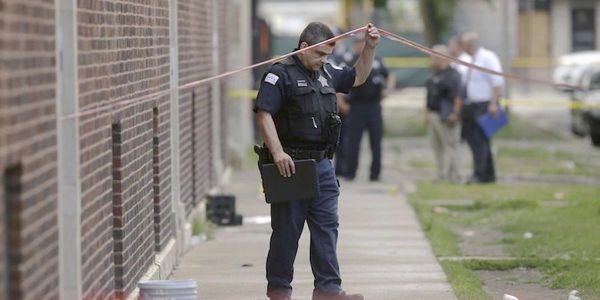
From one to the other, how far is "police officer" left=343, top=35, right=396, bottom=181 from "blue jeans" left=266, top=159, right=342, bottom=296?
924cm

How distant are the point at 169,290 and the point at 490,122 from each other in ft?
35.6

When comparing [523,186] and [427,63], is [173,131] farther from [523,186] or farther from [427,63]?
[427,63]

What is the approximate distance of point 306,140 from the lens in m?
8.74

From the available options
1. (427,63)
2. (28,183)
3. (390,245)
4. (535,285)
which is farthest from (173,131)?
(427,63)

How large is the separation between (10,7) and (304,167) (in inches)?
131

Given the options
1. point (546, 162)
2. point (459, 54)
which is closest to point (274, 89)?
point (459, 54)

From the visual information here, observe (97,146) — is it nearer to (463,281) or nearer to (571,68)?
(463,281)

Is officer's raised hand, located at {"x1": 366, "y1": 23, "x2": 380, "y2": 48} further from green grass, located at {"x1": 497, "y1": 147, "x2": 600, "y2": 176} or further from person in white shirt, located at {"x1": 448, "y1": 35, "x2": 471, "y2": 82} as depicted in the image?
green grass, located at {"x1": 497, "y1": 147, "x2": 600, "y2": 176}

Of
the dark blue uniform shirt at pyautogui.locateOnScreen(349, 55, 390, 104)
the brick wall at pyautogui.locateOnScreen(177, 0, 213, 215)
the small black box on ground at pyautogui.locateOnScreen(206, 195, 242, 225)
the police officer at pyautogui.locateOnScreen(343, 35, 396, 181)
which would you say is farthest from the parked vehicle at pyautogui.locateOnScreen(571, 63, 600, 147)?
the small black box on ground at pyautogui.locateOnScreen(206, 195, 242, 225)

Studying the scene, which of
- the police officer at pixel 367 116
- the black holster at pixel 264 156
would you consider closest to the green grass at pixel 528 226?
the police officer at pixel 367 116

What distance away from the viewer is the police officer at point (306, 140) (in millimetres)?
8680

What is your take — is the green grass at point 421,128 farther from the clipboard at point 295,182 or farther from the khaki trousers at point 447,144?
the clipboard at point 295,182

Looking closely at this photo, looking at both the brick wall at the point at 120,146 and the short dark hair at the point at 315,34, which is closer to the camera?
the brick wall at the point at 120,146

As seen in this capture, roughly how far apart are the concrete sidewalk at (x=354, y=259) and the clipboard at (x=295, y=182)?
121 centimetres
